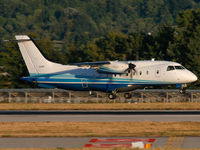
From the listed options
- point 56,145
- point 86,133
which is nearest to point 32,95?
point 86,133

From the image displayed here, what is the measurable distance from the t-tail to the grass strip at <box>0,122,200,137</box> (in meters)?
21.3

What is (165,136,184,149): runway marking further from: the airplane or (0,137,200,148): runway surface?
the airplane

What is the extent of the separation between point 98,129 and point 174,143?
10.1m

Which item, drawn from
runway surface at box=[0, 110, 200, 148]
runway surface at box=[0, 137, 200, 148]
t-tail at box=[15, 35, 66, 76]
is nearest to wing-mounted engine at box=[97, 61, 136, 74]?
t-tail at box=[15, 35, 66, 76]

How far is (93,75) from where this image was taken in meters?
61.3

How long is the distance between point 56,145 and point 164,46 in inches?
3121

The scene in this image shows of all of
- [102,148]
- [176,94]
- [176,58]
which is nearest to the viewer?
[102,148]

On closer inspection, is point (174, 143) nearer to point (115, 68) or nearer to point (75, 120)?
point (75, 120)

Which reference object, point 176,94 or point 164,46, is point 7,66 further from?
point 176,94

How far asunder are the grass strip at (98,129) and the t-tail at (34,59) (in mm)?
21281

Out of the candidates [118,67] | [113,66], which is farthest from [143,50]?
[118,67]

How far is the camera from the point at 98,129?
124ft

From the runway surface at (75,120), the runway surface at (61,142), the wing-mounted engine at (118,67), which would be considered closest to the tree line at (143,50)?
the wing-mounted engine at (118,67)

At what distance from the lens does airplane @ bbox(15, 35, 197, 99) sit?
188 ft
